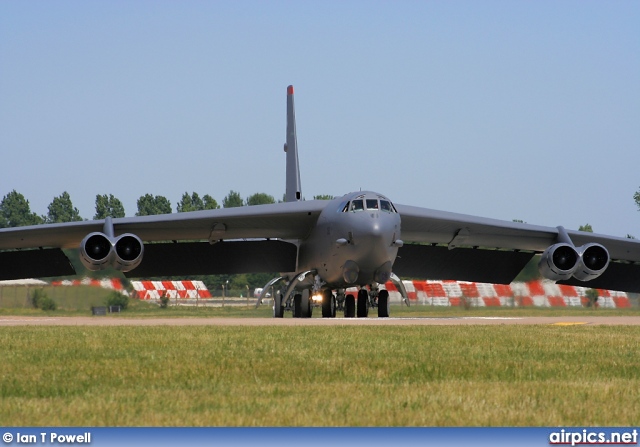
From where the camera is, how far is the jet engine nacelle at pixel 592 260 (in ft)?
98.6

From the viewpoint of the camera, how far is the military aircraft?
28578mm

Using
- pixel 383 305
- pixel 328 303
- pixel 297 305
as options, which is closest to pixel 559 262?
pixel 383 305

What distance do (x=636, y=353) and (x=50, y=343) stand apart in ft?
26.6

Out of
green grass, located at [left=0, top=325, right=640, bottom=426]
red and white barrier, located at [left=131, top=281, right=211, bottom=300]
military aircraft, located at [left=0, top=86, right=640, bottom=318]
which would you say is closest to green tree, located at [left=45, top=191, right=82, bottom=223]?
red and white barrier, located at [left=131, top=281, right=211, bottom=300]

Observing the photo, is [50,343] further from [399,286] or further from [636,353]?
[399,286]

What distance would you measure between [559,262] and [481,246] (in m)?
5.63

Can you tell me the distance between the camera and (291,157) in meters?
39.3

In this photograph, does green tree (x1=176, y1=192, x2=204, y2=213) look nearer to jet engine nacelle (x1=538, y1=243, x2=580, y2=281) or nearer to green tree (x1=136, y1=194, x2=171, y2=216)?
green tree (x1=136, y1=194, x2=171, y2=216)

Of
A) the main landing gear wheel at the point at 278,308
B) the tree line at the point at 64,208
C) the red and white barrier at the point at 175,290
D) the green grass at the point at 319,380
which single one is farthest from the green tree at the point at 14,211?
the green grass at the point at 319,380

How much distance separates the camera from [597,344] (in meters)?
15.5

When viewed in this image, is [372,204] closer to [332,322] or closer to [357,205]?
[357,205]

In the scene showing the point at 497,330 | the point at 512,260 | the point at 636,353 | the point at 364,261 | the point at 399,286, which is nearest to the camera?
the point at 636,353

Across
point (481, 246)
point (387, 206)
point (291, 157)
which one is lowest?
point (481, 246)

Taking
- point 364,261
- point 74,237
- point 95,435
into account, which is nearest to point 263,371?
point 95,435
